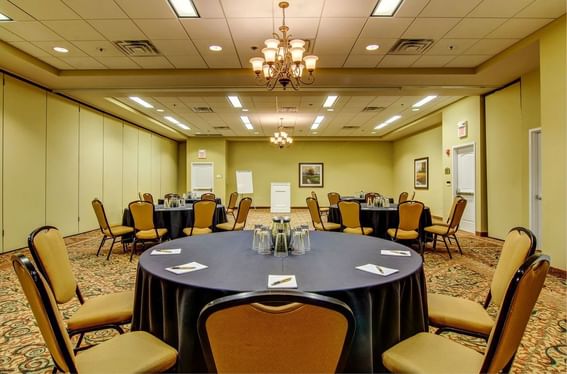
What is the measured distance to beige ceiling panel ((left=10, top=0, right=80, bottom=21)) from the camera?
3840 millimetres

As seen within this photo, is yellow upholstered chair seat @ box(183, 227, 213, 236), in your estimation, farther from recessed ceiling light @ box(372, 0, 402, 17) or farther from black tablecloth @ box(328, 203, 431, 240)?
recessed ceiling light @ box(372, 0, 402, 17)

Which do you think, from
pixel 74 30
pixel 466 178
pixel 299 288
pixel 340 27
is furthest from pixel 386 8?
pixel 466 178

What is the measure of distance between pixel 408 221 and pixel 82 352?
478cm

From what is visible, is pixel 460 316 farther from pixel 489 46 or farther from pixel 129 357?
pixel 489 46

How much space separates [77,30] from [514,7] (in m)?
5.88

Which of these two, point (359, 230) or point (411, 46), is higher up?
point (411, 46)

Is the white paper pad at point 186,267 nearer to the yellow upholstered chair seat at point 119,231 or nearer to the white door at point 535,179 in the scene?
the yellow upholstered chair seat at point 119,231

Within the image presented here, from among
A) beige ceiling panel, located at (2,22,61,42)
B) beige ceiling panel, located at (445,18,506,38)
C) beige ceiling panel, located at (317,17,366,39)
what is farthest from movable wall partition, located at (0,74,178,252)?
beige ceiling panel, located at (445,18,506,38)

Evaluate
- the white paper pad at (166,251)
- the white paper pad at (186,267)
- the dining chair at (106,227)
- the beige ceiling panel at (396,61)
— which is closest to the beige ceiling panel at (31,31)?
the dining chair at (106,227)

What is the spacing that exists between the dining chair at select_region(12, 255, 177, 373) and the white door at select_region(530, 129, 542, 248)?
6.60 m

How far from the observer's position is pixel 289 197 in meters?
14.7

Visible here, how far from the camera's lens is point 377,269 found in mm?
1823

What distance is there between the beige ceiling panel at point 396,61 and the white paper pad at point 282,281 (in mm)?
5025

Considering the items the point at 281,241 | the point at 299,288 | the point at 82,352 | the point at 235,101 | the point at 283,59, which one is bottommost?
the point at 82,352
